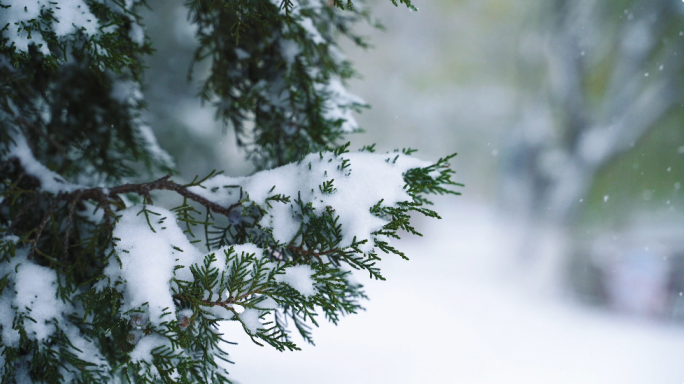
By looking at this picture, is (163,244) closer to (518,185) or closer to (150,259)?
(150,259)

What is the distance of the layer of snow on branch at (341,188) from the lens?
1.10 meters

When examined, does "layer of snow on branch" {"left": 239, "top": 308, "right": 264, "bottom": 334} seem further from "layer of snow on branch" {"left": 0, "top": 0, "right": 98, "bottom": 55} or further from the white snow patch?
"layer of snow on branch" {"left": 0, "top": 0, "right": 98, "bottom": 55}

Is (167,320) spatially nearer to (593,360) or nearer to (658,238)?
(593,360)

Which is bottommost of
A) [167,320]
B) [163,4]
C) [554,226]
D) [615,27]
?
[167,320]

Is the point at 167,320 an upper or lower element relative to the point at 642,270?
lower

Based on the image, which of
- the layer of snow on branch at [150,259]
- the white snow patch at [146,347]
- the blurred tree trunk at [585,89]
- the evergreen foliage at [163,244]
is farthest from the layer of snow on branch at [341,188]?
the blurred tree trunk at [585,89]

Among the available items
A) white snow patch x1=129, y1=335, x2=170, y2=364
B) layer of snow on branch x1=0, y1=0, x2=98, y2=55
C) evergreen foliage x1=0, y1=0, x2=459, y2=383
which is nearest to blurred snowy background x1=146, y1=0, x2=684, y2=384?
evergreen foliage x1=0, y1=0, x2=459, y2=383

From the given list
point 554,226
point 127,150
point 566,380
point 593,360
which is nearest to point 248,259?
point 127,150

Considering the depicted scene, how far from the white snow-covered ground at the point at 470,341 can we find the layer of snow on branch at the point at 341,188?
380cm

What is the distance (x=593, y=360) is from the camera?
6.27 metres

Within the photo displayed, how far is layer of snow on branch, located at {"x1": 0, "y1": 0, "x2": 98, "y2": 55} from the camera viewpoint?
1.12 metres

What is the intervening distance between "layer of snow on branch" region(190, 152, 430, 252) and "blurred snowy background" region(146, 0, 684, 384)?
2.54 metres

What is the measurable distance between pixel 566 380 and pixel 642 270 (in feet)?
15.1

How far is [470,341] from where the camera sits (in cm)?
649
